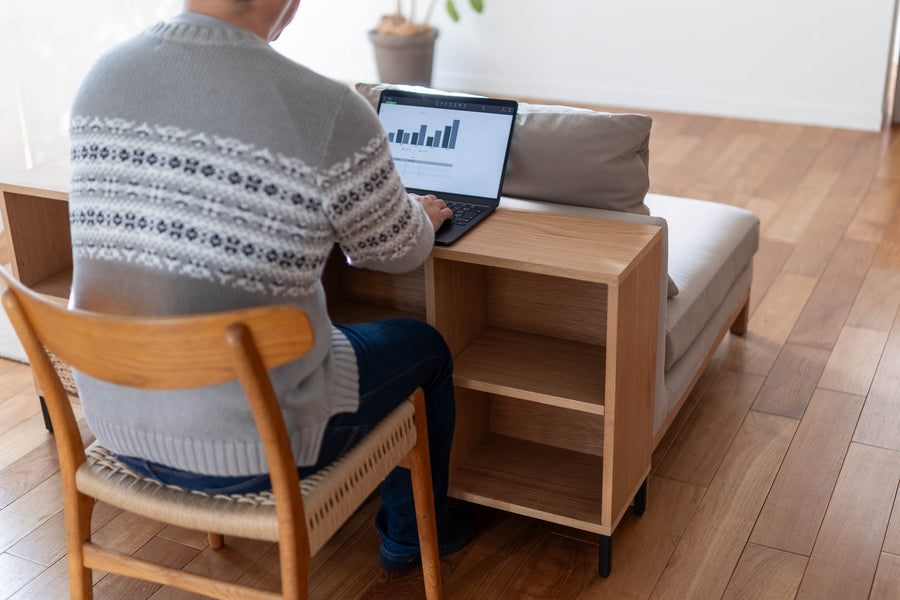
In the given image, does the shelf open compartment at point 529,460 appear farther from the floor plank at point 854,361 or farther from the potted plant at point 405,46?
the potted plant at point 405,46

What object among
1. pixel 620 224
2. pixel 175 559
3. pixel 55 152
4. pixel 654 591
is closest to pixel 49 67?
pixel 55 152

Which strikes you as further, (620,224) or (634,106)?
(634,106)

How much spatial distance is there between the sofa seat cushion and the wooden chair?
2.24 ft

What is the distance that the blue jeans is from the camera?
4.73ft

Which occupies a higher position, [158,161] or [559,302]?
[158,161]

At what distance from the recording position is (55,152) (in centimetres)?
398

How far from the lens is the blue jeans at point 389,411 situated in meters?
1.44

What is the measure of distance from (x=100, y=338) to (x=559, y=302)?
958 mm

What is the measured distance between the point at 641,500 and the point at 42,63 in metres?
2.94

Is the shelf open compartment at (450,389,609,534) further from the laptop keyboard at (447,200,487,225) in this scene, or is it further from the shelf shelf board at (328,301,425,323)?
the laptop keyboard at (447,200,487,225)

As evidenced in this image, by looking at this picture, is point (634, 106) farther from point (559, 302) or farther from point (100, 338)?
point (100, 338)

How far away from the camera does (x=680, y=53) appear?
4.73 m

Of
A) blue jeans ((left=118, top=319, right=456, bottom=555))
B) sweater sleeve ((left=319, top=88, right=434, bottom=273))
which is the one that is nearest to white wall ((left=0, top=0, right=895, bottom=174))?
blue jeans ((left=118, top=319, right=456, bottom=555))

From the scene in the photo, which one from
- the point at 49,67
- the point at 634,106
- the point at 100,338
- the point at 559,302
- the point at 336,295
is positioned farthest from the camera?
the point at 634,106
